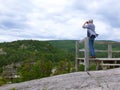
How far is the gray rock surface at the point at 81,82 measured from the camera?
1087 cm

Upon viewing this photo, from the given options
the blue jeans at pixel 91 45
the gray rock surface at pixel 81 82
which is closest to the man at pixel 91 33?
the blue jeans at pixel 91 45

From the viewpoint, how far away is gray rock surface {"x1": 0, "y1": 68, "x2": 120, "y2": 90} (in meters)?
10.9

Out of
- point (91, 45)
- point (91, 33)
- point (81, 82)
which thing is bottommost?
point (81, 82)

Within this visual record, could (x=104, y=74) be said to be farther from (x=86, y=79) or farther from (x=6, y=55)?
(x=6, y=55)

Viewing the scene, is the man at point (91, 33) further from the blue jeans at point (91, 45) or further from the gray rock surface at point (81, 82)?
the gray rock surface at point (81, 82)

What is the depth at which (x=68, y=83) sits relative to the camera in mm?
11492

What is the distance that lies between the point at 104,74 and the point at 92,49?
3824 mm

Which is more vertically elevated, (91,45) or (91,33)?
A: (91,33)

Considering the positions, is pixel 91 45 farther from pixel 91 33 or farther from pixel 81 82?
pixel 81 82

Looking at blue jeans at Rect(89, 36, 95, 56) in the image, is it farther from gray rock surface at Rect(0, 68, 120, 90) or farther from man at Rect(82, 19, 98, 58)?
gray rock surface at Rect(0, 68, 120, 90)

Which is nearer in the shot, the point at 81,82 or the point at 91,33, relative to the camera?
the point at 81,82

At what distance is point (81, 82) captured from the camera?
11406mm

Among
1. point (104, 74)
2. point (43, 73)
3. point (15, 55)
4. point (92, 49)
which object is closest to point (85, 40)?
point (92, 49)

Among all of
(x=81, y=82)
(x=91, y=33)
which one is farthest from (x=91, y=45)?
(x=81, y=82)
